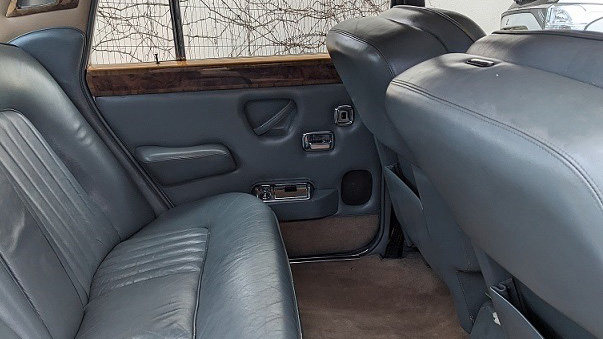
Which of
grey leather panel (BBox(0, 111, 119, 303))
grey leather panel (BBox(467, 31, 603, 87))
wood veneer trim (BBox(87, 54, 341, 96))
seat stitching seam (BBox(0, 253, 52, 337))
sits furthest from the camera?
wood veneer trim (BBox(87, 54, 341, 96))

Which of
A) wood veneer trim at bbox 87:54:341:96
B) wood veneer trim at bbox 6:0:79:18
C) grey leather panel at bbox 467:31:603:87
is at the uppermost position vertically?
grey leather panel at bbox 467:31:603:87

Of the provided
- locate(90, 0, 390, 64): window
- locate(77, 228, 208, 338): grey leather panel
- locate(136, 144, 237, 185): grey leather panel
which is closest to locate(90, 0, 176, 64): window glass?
locate(90, 0, 390, 64): window

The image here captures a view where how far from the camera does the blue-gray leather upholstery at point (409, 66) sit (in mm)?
1364

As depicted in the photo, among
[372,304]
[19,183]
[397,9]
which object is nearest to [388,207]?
[372,304]

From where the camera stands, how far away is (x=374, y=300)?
2.11 meters

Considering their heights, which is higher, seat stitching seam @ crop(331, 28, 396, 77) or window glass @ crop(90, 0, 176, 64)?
seat stitching seam @ crop(331, 28, 396, 77)

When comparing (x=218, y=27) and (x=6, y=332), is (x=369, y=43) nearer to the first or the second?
(x=6, y=332)

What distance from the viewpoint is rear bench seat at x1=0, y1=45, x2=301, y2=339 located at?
4.32 ft

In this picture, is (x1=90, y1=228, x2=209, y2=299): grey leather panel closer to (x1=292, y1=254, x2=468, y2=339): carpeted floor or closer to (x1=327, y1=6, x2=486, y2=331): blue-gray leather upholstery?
(x1=292, y1=254, x2=468, y2=339): carpeted floor

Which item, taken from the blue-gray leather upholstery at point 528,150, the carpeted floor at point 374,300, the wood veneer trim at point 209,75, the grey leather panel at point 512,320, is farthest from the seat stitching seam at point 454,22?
the carpeted floor at point 374,300

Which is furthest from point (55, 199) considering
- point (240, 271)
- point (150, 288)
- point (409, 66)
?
point (409, 66)

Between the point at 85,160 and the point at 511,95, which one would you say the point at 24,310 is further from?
the point at 511,95

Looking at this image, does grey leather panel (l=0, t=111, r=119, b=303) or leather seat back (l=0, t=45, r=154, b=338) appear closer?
leather seat back (l=0, t=45, r=154, b=338)

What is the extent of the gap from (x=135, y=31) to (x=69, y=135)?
58 cm
